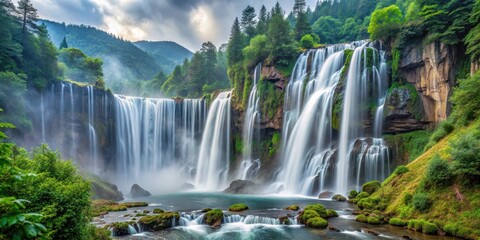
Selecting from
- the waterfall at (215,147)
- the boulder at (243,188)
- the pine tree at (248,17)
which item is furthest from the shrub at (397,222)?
the pine tree at (248,17)

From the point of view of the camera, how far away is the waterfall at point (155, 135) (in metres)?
51.7

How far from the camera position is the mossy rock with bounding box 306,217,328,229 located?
18.5 meters

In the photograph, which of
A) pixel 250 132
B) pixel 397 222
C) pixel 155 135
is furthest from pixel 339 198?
pixel 155 135

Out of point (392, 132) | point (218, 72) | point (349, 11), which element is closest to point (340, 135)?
point (392, 132)

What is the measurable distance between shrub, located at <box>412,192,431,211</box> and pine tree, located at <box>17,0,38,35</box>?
50.2m

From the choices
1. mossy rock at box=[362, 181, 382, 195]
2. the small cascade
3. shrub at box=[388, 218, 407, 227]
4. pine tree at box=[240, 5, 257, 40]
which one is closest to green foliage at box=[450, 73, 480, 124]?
mossy rock at box=[362, 181, 382, 195]

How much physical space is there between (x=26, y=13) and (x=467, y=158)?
53.8 meters

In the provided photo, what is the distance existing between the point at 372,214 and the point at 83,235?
689 inches

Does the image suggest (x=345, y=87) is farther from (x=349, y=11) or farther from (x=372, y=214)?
(x=349, y=11)

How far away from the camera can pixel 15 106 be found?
35156 millimetres

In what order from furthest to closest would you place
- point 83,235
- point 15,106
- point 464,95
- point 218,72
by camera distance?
point 218,72
point 15,106
point 464,95
point 83,235

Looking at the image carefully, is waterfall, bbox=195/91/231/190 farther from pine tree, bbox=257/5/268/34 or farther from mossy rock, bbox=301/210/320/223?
mossy rock, bbox=301/210/320/223

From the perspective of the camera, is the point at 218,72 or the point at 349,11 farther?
the point at 349,11

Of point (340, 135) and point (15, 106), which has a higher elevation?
point (15, 106)
